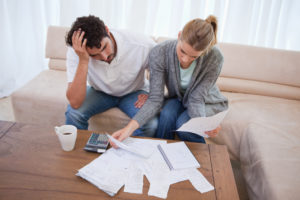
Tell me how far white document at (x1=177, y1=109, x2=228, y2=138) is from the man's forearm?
2.01ft

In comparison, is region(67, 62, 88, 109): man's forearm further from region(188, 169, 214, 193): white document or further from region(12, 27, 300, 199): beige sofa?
region(188, 169, 214, 193): white document

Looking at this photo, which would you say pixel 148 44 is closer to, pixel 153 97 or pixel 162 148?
pixel 153 97

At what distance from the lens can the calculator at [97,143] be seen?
1.02 m

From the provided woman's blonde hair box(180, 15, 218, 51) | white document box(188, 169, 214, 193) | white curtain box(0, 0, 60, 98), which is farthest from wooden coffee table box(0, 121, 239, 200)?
white curtain box(0, 0, 60, 98)

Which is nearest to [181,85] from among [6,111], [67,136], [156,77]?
[156,77]

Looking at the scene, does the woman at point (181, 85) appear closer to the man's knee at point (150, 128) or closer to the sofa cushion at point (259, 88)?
the man's knee at point (150, 128)

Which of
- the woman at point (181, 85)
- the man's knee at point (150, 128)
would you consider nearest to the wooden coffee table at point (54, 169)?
the woman at point (181, 85)

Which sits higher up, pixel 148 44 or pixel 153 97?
pixel 148 44

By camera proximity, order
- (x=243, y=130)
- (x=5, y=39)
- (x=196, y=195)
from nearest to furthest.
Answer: (x=196, y=195) < (x=243, y=130) < (x=5, y=39)

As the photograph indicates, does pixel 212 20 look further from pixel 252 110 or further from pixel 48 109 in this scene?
pixel 48 109

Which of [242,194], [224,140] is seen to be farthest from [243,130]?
[242,194]

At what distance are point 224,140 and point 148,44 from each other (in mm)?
791

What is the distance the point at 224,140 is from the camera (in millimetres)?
1565

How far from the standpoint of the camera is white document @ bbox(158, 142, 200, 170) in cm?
98
